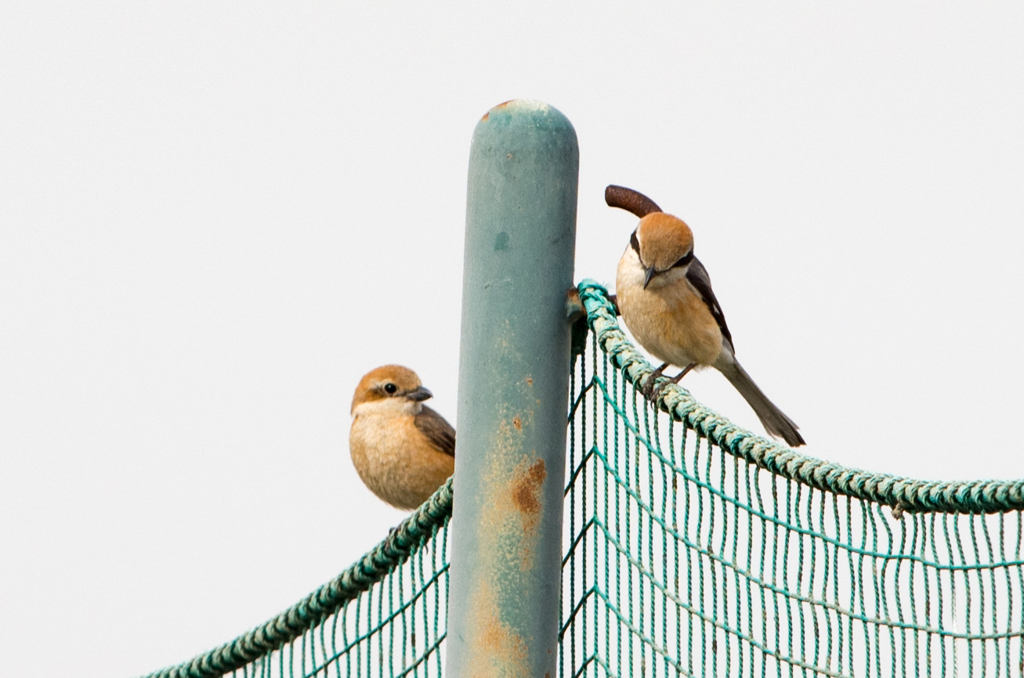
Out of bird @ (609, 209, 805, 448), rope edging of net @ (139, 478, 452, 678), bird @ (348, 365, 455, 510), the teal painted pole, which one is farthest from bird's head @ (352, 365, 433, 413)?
the teal painted pole

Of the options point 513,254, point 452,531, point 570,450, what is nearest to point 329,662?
point 452,531

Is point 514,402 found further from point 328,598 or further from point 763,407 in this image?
point 763,407

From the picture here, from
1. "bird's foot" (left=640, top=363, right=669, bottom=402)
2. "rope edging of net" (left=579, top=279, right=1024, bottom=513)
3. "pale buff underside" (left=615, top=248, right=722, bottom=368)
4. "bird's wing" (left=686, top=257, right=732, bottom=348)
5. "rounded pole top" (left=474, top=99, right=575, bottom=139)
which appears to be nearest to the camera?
"rope edging of net" (left=579, top=279, right=1024, bottom=513)

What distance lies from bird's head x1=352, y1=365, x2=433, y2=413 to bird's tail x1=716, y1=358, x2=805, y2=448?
4.50ft

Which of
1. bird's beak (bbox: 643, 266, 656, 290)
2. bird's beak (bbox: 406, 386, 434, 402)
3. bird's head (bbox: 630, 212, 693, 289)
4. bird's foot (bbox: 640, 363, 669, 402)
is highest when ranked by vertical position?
bird's head (bbox: 630, 212, 693, 289)

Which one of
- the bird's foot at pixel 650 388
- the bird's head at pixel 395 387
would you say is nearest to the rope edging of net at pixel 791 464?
the bird's foot at pixel 650 388

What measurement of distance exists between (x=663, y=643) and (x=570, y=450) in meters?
→ 0.52

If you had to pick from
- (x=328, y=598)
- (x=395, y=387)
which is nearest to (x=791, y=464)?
(x=328, y=598)

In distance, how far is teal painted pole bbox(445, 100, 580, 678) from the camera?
3.05m

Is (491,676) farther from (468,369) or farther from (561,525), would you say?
(468,369)

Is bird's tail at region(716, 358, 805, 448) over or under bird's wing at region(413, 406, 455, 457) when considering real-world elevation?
over

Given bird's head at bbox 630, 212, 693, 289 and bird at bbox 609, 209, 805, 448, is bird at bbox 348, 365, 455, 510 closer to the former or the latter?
bird at bbox 609, 209, 805, 448

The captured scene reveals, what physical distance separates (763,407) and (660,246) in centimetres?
137

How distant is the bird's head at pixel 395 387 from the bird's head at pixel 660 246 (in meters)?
1.40
